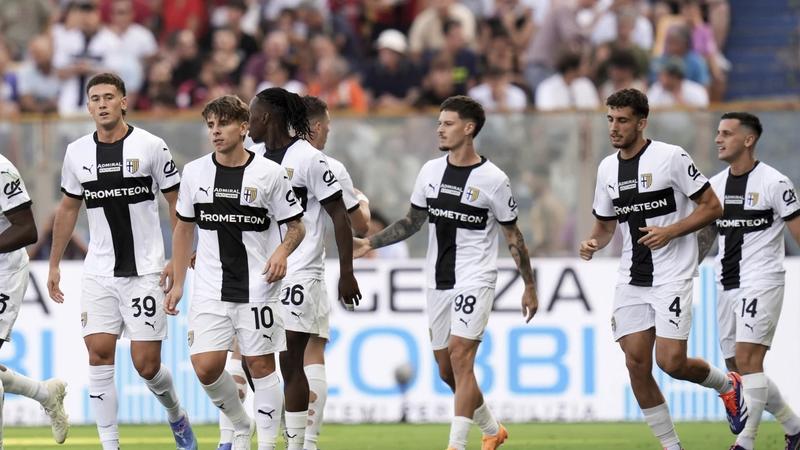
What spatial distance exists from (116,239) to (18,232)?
663 millimetres

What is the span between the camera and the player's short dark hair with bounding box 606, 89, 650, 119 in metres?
10.3

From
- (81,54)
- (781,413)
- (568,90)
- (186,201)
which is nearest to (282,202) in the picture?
(186,201)

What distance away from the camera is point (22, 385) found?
10.8 metres

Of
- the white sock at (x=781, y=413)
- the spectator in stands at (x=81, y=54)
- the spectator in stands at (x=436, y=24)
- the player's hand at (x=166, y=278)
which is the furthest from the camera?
the spectator in stands at (x=436, y=24)

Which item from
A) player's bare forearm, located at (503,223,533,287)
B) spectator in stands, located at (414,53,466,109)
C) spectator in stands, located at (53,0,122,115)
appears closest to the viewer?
player's bare forearm, located at (503,223,533,287)

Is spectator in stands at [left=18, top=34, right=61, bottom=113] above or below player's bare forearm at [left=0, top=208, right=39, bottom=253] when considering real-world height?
above

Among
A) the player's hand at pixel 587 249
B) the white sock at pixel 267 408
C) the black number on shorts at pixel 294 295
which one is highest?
the player's hand at pixel 587 249

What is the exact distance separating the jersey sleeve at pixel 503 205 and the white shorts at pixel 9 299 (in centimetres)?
332

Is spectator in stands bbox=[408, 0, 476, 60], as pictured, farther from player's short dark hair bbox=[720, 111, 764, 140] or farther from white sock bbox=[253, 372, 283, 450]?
white sock bbox=[253, 372, 283, 450]

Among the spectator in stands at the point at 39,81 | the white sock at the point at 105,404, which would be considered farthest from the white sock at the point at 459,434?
the spectator in stands at the point at 39,81

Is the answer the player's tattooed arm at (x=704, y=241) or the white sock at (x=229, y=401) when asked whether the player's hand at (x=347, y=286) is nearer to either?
the white sock at (x=229, y=401)

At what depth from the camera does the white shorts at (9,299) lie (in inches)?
389

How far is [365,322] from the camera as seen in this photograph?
15.1 m

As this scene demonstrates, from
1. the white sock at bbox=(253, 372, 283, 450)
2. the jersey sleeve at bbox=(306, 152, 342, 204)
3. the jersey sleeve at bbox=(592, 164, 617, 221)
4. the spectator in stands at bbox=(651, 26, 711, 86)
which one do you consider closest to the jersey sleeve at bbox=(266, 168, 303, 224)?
the jersey sleeve at bbox=(306, 152, 342, 204)
